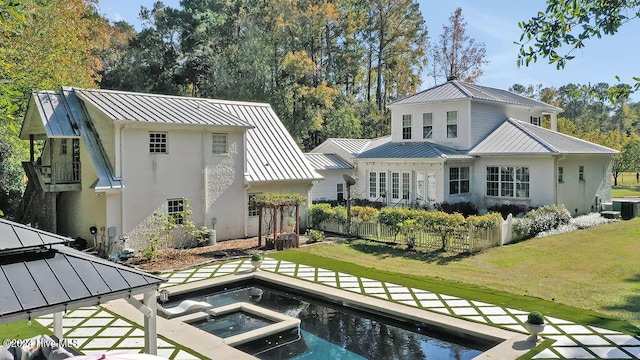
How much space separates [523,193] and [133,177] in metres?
18.6

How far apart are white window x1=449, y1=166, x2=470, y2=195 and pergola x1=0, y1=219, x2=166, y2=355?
20499mm

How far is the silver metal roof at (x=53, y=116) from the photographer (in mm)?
16688

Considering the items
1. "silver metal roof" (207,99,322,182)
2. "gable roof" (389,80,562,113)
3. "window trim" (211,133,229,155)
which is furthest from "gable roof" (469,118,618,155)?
"window trim" (211,133,229,155)

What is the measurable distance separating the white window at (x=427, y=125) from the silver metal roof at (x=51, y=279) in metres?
23.0

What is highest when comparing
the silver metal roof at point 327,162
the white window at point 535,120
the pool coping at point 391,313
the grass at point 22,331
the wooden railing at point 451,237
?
the white window at point 535,120

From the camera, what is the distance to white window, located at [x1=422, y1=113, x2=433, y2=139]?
27.0 metres

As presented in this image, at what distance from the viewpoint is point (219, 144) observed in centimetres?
1970

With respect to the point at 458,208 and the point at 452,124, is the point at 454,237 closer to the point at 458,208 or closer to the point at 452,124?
the point at 458,208

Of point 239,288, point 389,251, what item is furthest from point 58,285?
point 389,251

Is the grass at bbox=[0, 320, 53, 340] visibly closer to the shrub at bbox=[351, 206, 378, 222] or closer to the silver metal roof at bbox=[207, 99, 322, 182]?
the silver metal roof at bbox=[207, 99, 322, 182]

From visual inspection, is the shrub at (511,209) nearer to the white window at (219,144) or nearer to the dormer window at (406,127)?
the dormer window at (406,127)

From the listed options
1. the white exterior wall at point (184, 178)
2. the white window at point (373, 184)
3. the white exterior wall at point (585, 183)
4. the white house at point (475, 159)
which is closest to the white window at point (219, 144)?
the white exterior wall at point (184, 178)

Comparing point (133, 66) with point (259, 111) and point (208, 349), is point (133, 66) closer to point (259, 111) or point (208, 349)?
point (259, 111)

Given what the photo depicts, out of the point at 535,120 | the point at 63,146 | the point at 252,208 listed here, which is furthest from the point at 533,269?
the point at 63,146
